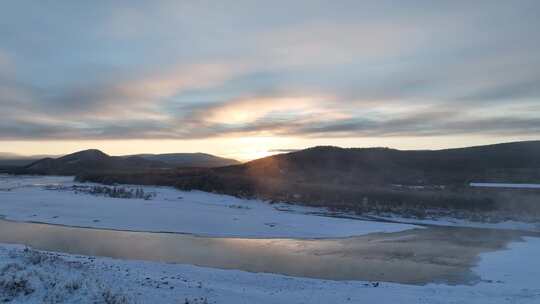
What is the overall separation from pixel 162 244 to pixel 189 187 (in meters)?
29.5

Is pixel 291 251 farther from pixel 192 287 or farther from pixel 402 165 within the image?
pixel 402 165

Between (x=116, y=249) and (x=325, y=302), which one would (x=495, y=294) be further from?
(x=116, y=249)

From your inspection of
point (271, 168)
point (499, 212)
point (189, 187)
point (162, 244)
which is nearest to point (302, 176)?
point (271, 168)

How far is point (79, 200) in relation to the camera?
125ft

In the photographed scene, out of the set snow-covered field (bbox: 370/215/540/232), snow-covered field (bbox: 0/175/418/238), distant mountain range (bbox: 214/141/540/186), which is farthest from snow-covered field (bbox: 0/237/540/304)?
distant mountain range (bbox: 214/141/540/186)

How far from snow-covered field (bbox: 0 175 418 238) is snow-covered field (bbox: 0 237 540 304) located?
11397 millimetres

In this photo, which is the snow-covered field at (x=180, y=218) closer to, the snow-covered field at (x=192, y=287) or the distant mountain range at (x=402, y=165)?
the snow-covered field at (x=192, y=287)

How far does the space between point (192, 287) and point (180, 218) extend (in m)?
18.7

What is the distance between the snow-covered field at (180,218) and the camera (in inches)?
1064

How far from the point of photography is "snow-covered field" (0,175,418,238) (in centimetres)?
2702

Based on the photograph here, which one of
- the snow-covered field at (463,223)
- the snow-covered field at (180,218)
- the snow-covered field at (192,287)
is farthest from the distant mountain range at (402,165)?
the snow-covered field at (192,287)

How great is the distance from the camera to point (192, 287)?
12273 millimetres

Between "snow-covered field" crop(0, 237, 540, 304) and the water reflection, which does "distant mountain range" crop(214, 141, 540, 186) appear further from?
"snow-covered field" crop(0, 237, 540, 304)

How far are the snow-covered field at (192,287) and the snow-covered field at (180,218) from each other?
11.4m
